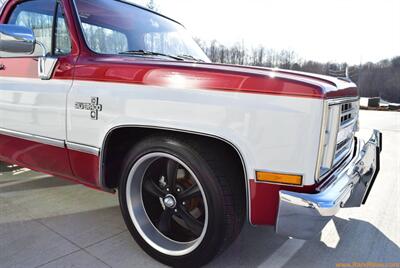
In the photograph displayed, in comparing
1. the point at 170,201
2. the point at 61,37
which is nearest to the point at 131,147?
the point at 170,201

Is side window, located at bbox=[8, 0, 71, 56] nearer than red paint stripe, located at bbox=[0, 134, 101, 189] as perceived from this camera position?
No

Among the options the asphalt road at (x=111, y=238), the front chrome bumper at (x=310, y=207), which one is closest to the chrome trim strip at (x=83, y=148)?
the asphalt road at (x=111, y=238)

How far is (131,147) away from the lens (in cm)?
242

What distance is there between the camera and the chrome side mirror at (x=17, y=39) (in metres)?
2.50

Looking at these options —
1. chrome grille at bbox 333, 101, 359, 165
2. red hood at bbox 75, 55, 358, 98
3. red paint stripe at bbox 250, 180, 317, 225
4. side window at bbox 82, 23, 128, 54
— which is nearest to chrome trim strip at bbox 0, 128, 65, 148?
red hood at bbox 75, 55, 358, 98

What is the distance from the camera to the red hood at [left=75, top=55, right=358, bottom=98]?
176 cm

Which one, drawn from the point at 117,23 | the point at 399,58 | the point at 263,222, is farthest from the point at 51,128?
the point at 399,58

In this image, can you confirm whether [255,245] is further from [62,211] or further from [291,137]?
[62,211]

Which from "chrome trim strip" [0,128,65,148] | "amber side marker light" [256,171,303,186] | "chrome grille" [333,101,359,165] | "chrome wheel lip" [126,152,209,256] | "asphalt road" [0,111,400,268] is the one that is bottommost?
"asphalt road" [0,111,400,268]

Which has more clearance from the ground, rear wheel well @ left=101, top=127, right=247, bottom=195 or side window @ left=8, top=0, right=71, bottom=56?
side window @ left=8, top=0, right=71, bottom=56

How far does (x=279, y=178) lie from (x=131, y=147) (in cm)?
112

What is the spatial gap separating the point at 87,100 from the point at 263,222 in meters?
1.45

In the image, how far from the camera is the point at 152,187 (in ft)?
8.05

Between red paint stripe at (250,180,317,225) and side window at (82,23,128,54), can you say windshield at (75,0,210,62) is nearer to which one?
side window at (82,23,128,54)
